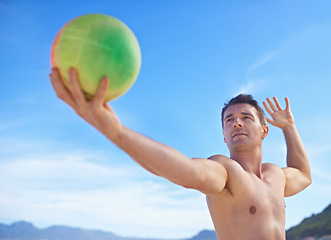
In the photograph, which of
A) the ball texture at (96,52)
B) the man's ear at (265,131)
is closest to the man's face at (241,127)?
the man's ear at (265,131)

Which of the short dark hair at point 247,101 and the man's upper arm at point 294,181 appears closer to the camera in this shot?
the short dark hair at point 247,101

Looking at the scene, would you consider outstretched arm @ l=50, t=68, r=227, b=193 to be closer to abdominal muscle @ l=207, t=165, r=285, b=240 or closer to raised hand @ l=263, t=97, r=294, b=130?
abdominal muscle @ l=207, t=165, r=285, b=240

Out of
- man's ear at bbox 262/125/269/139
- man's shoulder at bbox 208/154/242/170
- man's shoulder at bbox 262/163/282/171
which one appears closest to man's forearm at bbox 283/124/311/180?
man's shoulder at bbox 262/163/282/171

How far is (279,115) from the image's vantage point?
22.2 feet

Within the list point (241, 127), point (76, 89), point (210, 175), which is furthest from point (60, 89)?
point (241, 127)

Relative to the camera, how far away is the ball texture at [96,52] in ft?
9.75

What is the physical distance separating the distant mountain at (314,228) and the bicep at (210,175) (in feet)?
108

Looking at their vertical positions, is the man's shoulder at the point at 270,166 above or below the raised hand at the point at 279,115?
below

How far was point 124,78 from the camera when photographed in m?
3.14

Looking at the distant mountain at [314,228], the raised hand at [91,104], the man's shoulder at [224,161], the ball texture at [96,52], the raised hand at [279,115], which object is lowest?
the raised hand at [91,104]

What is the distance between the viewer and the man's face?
5.18m

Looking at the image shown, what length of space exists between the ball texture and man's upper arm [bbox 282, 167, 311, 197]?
379 cm

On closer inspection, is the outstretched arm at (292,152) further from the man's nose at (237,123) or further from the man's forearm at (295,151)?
the man's nose at (237,123)

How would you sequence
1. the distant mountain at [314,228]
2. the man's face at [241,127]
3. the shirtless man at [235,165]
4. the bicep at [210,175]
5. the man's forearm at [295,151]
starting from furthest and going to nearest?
the distant mountain at [314,228]
the man's forearm at [295,151]
the man's face at [241,127]
the bicep at [210,175]
the shirtless man at [235,165]
